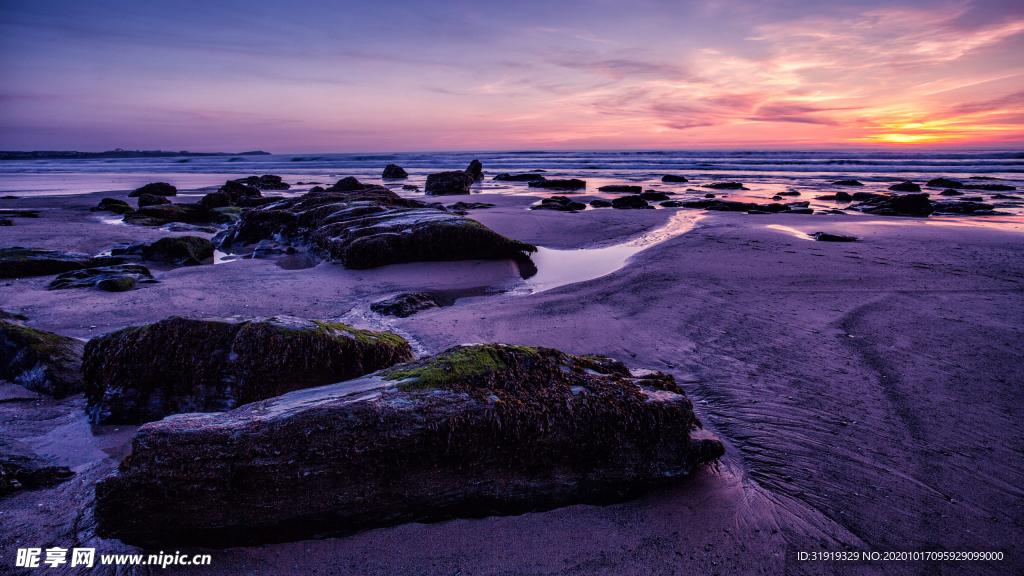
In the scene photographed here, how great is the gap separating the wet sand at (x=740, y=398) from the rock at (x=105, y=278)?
0.93 feet

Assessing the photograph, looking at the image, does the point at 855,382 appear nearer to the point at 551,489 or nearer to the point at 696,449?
the point at 696,449

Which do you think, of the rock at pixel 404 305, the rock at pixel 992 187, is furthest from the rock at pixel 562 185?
the rock at pixel 404 305

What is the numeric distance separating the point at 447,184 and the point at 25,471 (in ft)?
71.3

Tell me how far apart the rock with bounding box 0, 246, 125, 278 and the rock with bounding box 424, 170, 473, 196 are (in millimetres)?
15712

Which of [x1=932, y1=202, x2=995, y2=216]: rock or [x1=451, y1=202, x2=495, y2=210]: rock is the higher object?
[x1=932, y1=202, x2=995, y2=216]: rock

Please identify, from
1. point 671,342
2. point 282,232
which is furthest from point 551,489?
point 282,232

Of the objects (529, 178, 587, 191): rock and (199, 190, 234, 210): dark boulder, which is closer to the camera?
(199, 190, 234, 210): dark boulder

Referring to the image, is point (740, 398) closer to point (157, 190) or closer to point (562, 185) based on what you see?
point (562, 185)

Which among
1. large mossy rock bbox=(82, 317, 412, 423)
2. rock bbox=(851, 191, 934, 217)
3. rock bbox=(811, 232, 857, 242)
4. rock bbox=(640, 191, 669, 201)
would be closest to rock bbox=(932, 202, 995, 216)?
rock bbox=(851, 191, 934, 217)

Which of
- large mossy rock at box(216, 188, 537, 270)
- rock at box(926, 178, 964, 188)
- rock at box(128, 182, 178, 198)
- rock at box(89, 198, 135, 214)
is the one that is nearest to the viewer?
large mossy rock at box(216, 188, 537, 270)

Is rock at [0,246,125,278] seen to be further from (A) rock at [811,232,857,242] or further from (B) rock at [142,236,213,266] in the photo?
(A) rock at [811,232,857,242]

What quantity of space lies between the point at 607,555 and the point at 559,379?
1067mm

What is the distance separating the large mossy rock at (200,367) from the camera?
11.5 ft

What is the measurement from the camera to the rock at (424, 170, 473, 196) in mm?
23359
